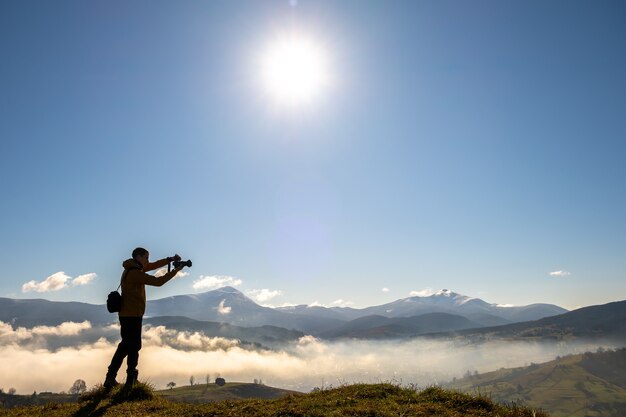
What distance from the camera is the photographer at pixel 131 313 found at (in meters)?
11.2

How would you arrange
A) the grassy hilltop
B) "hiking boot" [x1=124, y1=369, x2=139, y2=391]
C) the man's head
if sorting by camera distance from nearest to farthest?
the grassy hilltop, "hiking boot" [x1=124, y1=369, x2=139, y2=391], the man's head

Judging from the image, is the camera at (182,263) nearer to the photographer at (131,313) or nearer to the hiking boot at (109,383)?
the photographer at (131,313)

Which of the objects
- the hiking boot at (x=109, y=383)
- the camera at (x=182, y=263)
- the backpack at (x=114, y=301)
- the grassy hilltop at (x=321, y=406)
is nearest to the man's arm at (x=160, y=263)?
the camera at (x=182, y=263)

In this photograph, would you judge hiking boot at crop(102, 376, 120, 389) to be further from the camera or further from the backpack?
the camera

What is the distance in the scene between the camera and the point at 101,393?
1100 centimetres

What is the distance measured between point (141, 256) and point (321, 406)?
705 centimetres

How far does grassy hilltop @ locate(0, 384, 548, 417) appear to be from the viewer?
875cm

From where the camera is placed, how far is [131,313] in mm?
11336

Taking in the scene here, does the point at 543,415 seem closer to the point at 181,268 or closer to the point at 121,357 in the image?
the point at 181,268

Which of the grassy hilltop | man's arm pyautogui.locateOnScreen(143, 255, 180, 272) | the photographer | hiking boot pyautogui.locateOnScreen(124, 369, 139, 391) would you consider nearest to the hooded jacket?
the photographer

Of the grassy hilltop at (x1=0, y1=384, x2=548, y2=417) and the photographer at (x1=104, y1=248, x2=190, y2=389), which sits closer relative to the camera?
the grassy hilltop at (x1=0, y1=384, x2=548, y2=417)

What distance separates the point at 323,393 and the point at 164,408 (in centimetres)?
430

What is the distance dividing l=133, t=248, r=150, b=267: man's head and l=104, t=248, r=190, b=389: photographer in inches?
1.8

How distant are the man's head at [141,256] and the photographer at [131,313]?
0.15 ft
